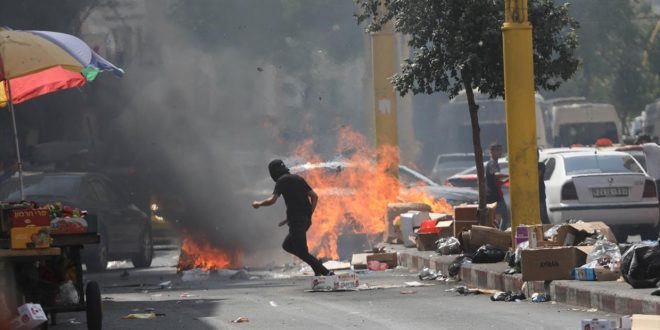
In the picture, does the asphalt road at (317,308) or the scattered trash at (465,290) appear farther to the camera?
the scattered trash at (465,290)

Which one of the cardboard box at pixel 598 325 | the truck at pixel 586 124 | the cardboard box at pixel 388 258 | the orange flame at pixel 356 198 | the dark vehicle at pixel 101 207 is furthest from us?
the truck at pixel 586 124

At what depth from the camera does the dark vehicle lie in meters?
21.6

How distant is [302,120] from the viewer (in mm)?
46281

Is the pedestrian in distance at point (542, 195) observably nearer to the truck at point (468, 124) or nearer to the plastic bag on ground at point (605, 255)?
the plastic bag on ground at point (605, 255)

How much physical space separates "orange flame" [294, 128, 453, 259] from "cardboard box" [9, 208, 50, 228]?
1204 centimetres

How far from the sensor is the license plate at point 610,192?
22062mm

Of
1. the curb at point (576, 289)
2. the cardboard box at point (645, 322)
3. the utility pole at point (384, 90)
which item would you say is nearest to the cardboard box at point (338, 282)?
the curb at point (576, 289)

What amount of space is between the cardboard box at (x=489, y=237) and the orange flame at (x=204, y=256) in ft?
17.3

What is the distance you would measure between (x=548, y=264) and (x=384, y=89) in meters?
11.5

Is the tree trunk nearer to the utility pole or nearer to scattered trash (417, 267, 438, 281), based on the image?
scattered trash (417, 267, 438, 281)

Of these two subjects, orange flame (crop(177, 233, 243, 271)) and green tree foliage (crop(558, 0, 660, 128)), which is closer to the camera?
orange flame (crop(177, 233, 243, 271))

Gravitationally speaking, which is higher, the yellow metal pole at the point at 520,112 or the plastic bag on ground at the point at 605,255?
the yellow metal pole at the point at 520,112

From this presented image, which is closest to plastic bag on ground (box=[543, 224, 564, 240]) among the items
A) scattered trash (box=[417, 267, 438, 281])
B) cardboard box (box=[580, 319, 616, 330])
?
scattered trash (box=[417, 267, 438, 281])

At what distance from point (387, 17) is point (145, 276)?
5071mm
